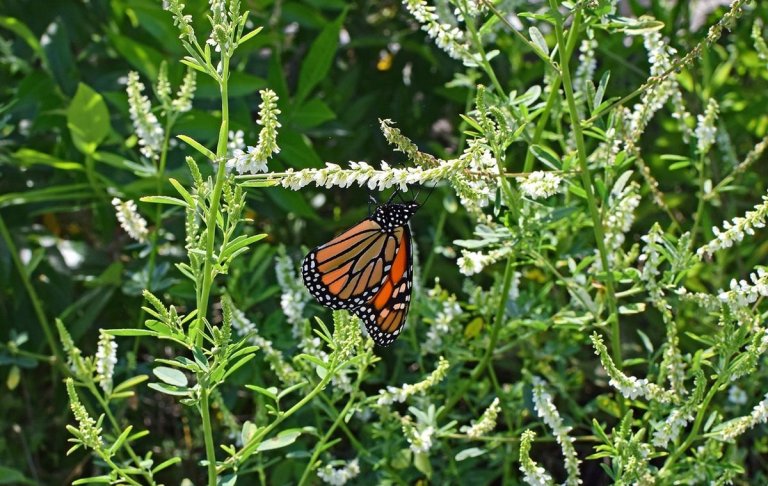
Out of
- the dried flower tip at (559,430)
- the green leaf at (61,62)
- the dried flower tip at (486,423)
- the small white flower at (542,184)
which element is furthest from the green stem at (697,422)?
the green leaf at (61,62)

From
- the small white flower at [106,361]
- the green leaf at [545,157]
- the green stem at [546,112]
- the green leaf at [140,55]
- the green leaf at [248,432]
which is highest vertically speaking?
the green leaf at [140,55]

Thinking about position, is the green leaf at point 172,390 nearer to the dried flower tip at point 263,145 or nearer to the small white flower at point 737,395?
the dried flower tip at point 263,145

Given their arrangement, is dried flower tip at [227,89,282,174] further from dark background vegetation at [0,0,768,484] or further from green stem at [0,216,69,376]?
green stem at [0,216,69,376]

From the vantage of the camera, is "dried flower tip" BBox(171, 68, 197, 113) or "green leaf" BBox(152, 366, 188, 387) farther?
"dried flower tip" BBox(171, 68, 197, 113)

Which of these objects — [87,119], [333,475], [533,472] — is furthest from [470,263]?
[87,119]

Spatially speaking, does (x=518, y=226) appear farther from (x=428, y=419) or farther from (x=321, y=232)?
(x=321, y=232)

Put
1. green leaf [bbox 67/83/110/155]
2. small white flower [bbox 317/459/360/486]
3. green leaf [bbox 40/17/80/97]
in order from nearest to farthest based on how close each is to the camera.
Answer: small white flower [bbox 317/459/360/486]
green leaf [bbox 67/83/110/155]
green leaf [bbox 40/17/80/97]

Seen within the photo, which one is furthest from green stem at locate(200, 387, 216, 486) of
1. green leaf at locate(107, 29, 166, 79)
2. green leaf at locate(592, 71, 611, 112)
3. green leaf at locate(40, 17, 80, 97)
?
green leaf at locate(40, 17, 80, 97)

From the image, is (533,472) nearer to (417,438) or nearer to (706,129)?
(417,438)
